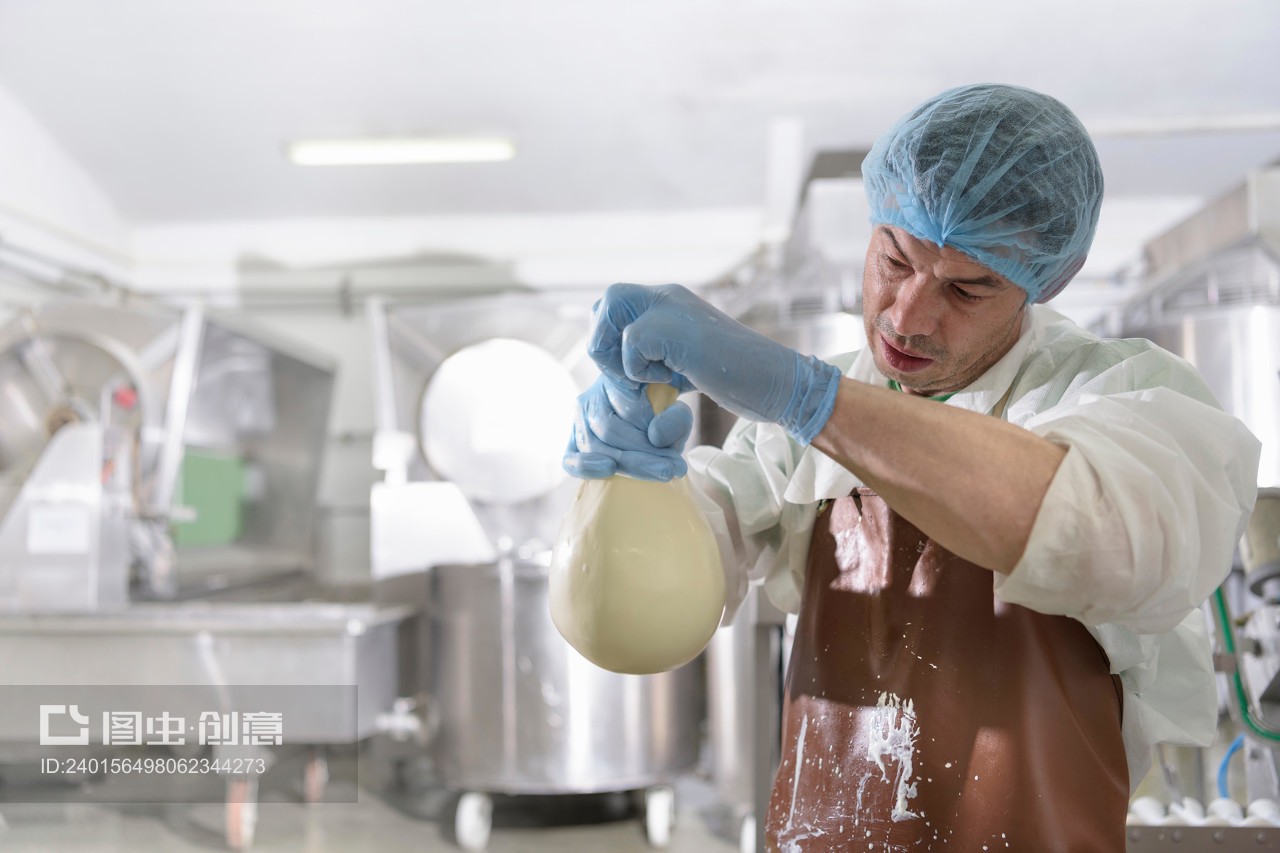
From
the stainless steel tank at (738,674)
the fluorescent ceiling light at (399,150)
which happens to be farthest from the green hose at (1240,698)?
the fluorescent ceiling light at (399,150)

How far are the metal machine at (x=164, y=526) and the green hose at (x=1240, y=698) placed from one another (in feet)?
6.68

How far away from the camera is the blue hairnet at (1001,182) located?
2.93 ft

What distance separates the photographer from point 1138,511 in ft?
2.36

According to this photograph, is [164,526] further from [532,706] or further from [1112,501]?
[1112,501]

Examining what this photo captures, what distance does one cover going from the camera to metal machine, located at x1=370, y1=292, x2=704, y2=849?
8.96ft

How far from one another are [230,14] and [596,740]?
9.48 ft

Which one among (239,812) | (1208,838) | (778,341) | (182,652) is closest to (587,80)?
(778,341)

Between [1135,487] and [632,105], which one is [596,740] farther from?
[632,105]

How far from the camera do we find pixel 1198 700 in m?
0.96

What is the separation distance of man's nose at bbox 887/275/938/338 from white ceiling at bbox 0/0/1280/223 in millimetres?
2835

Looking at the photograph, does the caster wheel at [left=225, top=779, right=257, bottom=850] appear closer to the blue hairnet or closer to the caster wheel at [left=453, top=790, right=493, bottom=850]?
the caster wheel at [left=453, top=790, right=493, bottom=850]

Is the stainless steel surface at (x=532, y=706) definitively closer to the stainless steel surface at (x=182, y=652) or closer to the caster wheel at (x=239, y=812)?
the stainless steel surface at (x=182, y=652)

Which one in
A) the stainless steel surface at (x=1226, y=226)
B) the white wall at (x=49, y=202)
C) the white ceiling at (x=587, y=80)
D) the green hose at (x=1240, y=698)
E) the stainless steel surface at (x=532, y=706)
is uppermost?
the white ceiling at (x=587, y=80)

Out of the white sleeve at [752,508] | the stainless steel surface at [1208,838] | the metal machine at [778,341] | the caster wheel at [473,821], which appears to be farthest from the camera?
the caster wheel at [473,821]
